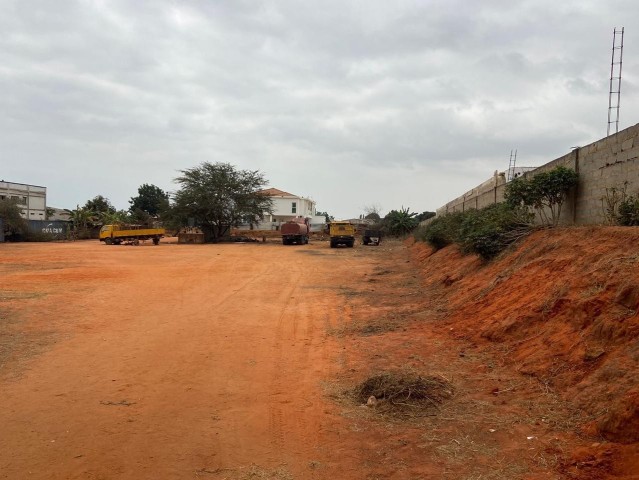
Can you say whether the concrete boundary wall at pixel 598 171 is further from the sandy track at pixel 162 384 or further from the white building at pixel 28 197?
the white building at pixel 28 197

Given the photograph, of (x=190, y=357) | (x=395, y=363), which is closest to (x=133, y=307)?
(x=190, y=357)

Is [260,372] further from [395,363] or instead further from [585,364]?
[585,364]

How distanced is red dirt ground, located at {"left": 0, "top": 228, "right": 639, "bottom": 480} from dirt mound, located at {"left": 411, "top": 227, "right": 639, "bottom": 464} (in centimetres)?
3

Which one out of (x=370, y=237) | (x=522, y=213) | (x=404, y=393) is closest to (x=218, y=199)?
(x=370, y=237)

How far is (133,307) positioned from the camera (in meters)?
13.1

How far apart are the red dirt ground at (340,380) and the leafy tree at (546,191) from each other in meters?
1.88

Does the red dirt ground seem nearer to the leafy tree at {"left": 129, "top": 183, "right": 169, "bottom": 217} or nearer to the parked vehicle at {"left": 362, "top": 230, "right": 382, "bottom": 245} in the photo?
the parked vehicle at {"left": 362, "top": 230, "right": 382, "bottom": 245}

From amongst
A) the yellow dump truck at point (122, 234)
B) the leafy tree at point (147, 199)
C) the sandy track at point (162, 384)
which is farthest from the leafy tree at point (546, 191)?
the leafy tree at point (147, 199)

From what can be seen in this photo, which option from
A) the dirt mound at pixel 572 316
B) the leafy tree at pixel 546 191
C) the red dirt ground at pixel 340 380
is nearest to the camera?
the red dirt ground at pixel 340 380

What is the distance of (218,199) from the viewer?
5169 cm

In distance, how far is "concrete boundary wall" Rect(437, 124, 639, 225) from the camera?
35.1ft

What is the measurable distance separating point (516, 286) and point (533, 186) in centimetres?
529

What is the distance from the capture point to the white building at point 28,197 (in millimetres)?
58406

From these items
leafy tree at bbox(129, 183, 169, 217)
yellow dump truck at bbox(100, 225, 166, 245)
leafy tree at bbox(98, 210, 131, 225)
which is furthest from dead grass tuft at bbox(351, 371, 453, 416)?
leafy tree at bbox(129, 183, 169, 217)
